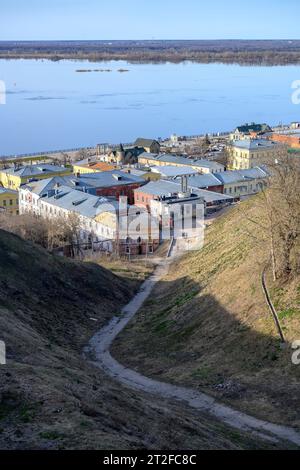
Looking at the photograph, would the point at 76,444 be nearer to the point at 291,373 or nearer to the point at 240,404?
the point at 240,404

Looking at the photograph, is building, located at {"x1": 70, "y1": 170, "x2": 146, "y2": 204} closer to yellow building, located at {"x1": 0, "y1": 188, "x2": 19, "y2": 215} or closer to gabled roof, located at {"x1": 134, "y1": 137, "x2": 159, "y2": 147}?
yellow building, located at {"x1": 0, "y1": 188, "x2": 19, "y2": 215}

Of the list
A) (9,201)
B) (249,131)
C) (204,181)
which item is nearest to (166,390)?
(204,181)

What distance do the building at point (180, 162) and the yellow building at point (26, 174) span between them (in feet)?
27.8

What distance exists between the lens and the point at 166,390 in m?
13.6

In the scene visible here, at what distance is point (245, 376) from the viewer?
44.0ft

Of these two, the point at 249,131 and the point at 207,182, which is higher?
the point at 249,131

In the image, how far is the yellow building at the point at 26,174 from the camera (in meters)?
44.4

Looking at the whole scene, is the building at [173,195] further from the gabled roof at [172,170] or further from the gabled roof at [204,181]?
the gabled roof at [172,170]

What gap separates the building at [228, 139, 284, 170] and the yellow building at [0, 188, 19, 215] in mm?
19242

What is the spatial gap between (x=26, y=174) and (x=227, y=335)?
31298 millimetres

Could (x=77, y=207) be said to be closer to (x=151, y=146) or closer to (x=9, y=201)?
(x=9, y=201)

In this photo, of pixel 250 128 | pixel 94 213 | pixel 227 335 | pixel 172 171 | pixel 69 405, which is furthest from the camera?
pixel 250 128

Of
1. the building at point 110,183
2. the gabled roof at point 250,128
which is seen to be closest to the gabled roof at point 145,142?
the gabled roof at point 250,128
